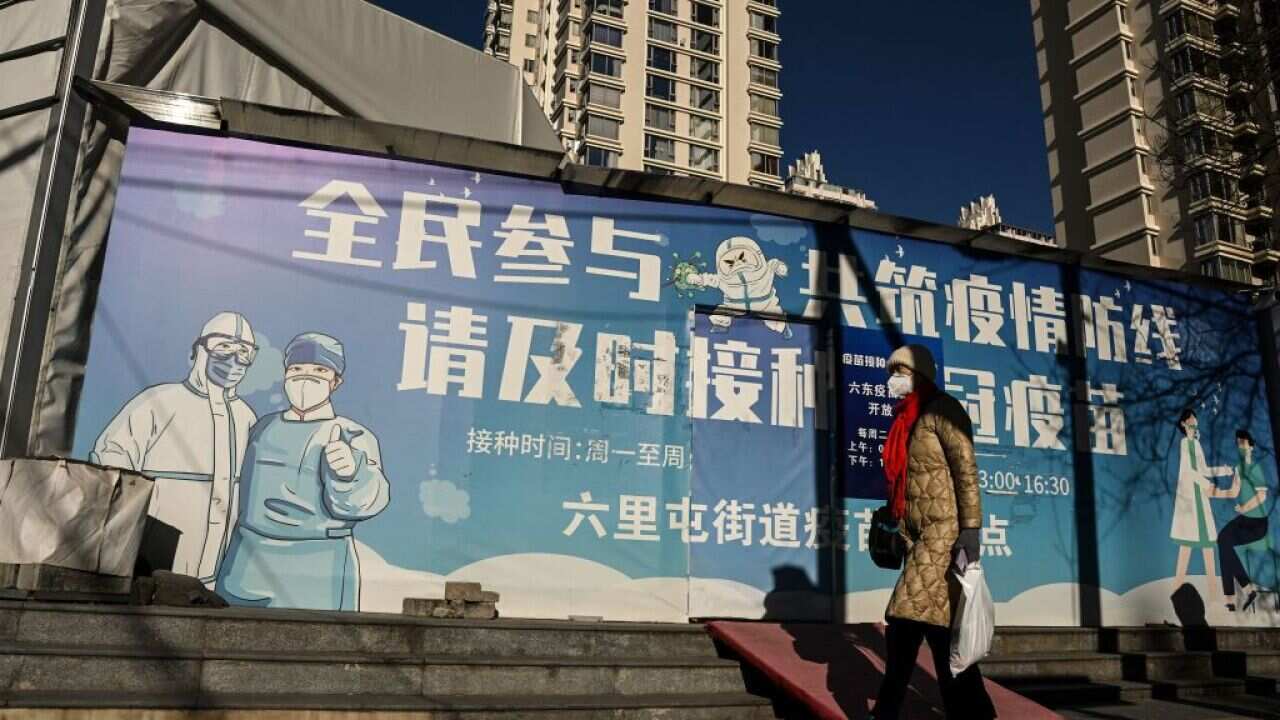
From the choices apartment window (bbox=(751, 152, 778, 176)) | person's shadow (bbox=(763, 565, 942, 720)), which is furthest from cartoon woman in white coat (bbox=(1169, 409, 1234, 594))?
apartment window (bbox=(751, 152, 778, 176))

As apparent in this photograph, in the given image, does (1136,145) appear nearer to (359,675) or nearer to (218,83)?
(218,83)

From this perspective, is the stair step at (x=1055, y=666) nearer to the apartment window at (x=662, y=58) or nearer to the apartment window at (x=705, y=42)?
the apartment window at (x=662, y=58)

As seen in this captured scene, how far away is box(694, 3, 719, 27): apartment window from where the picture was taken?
55156mm

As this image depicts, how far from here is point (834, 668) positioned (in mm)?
5012

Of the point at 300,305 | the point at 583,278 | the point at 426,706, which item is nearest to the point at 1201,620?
the point at 583,278

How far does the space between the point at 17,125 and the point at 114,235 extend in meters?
1.07

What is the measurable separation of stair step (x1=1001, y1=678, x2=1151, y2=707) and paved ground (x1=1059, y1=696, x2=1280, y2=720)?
0.39 feet

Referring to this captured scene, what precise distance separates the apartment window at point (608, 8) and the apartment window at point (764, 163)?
11891 mm

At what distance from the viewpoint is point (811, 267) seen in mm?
7902

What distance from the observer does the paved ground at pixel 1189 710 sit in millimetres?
5336

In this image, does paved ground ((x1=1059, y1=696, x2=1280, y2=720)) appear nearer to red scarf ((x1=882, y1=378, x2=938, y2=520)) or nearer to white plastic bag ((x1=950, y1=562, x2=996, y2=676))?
white plastic bag ((x1=950, y1=562, x2=996, y2=676))

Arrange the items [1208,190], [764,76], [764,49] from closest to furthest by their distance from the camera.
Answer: [1208,190], [764,76], [764,49]

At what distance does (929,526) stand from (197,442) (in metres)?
5.10

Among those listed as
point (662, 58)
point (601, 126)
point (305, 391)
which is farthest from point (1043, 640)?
point (662, 58)
